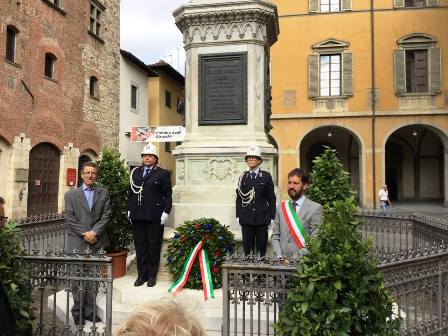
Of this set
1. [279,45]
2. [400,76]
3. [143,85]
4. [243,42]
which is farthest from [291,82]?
[243,42]

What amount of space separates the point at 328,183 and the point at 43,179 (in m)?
12.7

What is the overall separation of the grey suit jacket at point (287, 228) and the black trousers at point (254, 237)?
1091 mm

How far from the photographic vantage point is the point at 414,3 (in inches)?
1003

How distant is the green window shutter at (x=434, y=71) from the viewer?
24500 millimetres

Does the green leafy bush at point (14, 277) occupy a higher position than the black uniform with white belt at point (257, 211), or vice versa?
the black uniform with white belt at point (257, 211)

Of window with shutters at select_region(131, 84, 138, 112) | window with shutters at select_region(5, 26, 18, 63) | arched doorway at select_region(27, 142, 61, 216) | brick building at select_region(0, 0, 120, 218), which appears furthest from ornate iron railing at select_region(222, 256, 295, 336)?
window with shutters at select_region(131, 84, 138, 112)

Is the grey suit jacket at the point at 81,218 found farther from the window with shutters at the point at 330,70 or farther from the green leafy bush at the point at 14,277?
the window with shutters at the point at 330,70

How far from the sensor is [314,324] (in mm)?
3338

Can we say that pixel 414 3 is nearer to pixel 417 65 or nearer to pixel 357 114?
pixel 417 65

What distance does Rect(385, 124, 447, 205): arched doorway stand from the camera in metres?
28.0

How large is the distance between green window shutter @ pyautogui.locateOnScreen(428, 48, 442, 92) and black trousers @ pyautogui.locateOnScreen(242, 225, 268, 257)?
73.6 ft

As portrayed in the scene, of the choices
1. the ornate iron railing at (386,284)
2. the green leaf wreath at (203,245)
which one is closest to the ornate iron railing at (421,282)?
the ornate iron railing at (386,284)

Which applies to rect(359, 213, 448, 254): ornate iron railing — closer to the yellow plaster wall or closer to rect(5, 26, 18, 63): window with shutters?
rect(5, 26, 18, 63): window with shutters

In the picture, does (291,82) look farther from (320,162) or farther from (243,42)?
(243,42)
